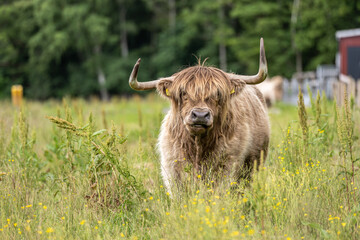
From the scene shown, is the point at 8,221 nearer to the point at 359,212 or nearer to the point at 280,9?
the point at 359,212

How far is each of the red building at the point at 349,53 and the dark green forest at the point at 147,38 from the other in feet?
23.9

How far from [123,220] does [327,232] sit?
5.50 feet

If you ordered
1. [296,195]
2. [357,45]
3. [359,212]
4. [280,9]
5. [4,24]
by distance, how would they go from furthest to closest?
[4,24] → [280,9] → [357,45] → [296,195] → [359,212]

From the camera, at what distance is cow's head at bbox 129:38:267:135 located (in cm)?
433

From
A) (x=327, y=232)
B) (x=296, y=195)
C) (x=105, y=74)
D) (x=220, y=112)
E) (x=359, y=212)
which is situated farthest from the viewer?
(x=105, y=74)

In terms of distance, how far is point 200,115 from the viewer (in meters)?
4.21

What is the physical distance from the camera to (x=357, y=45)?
19734 millimetres

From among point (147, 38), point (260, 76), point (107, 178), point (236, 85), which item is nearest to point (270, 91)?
point (236, 85)

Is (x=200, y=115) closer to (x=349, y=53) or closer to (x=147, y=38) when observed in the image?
(x=349, y=53)

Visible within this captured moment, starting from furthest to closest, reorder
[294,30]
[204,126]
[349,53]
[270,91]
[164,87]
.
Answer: [294,30]
[349,53]
[270,91]
[164,87]
[204,126]

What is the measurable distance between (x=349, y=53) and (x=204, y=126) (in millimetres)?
17712

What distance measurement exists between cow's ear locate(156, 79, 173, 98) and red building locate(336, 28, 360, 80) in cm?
1671

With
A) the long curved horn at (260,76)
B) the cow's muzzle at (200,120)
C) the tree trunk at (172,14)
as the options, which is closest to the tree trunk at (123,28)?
the tree trunk at (172,14)

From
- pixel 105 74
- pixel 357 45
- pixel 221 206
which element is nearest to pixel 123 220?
pixel 221 206
